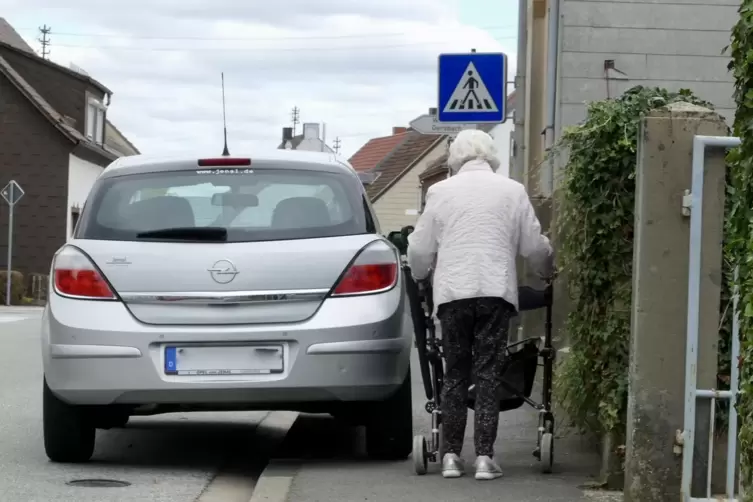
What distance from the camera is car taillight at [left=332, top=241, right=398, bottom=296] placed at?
24.1 ft

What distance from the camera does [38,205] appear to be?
Result: 1791 inches

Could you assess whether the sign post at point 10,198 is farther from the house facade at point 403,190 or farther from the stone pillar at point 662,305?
the house facade at point 403,190

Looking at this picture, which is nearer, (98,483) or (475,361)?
(475,361)

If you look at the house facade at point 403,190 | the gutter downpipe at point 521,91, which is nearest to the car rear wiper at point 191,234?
the gutter downpipe at point 521,91

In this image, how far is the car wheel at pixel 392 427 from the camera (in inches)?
305

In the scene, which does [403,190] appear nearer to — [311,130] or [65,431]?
[311,130]

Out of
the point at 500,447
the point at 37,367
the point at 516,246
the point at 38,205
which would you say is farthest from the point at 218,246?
the point at 38,205

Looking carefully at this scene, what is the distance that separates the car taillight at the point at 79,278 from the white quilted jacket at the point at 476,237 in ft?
4.98

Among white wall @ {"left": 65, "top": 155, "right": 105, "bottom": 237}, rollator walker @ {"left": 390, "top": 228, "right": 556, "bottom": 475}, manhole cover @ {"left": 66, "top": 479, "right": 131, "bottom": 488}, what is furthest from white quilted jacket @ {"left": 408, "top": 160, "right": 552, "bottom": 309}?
white wall @ {"left": 65, "top": 155, "right": 105, "bottom": 237}

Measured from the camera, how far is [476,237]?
6.95 meters

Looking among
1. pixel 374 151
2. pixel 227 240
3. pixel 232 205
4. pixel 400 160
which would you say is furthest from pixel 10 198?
pixel 374 151

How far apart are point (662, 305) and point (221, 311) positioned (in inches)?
92.3

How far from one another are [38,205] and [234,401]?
129ft

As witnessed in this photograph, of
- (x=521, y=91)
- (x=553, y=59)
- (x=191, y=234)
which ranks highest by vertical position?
(x=553, y=59)
